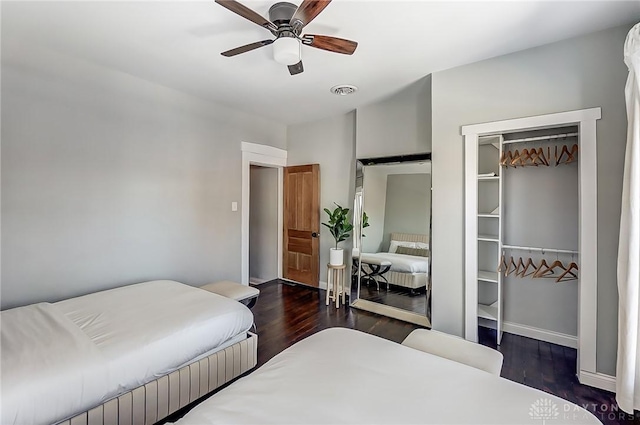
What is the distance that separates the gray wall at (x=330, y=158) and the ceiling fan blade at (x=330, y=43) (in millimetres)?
2213

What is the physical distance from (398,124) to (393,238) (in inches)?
57.4

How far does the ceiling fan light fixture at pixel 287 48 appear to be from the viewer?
1955 mm

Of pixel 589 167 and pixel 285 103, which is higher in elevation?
pixel 285 103

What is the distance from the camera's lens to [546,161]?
2816 mm

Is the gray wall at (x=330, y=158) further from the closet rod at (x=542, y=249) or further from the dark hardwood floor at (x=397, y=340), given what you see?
the closet rod at (x=542, y=249)

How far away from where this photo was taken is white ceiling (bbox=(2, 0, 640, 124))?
1.96 metres

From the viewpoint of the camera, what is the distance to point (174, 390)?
1.81m

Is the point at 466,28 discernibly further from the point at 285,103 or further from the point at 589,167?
the point at 285,103

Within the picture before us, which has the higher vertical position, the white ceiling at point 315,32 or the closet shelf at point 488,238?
the white ceiling at point 315,32

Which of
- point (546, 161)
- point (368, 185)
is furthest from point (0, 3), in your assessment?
point (546, 161)

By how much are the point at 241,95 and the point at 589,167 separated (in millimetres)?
3483

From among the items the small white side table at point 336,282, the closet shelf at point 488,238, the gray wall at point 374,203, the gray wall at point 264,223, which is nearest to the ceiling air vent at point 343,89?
the gray wall at point 374,203

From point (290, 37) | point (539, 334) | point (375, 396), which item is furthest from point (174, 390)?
point (539, 334)

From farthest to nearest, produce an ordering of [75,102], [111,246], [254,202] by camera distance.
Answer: [254,202]
[111,246]
[75,102]
